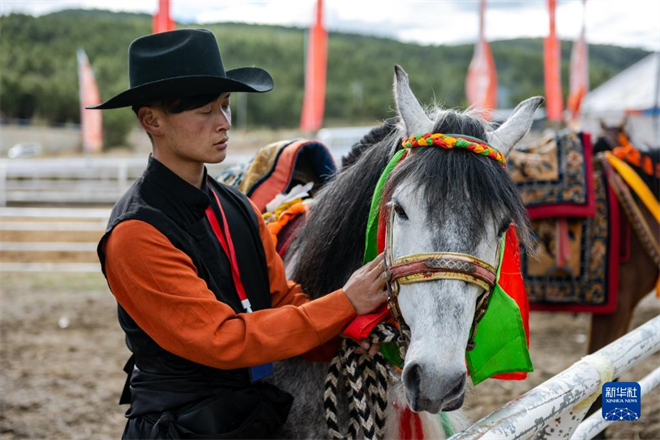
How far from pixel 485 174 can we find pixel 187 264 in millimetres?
771

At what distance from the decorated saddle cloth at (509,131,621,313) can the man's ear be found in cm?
247

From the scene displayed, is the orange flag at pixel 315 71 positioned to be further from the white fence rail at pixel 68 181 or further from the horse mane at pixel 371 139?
the horse mane at pixel 371 139

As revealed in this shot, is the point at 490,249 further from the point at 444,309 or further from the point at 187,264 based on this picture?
the point at 187,264

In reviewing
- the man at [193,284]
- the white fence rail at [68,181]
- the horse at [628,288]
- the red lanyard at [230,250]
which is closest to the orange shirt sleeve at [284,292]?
the man at [193,284]

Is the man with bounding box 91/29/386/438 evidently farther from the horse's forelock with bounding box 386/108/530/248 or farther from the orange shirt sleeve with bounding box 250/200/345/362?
the horse's forelock with bounding box 386/108/530/248

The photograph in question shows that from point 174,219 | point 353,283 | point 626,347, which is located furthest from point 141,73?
point 626,347

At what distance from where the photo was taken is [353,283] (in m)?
1.57

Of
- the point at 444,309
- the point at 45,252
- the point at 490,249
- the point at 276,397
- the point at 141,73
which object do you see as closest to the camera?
the point at 444,309

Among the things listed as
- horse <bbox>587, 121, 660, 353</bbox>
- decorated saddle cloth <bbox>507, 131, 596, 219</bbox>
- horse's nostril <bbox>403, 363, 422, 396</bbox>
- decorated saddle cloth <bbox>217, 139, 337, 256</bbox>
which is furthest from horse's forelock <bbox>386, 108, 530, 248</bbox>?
horse <bbox>587, 121, 660, 353</bbox>

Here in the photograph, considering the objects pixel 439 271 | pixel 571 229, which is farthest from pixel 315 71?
pixel 439 271

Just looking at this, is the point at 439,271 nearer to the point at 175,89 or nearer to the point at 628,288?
the point at 175,89

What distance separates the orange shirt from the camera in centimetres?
146

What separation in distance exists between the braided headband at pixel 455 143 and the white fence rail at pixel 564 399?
1.82ft

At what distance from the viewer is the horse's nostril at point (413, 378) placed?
126 cm
